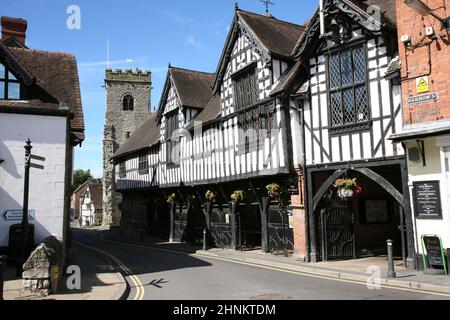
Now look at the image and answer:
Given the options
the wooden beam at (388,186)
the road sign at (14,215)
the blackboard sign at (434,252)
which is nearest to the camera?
the blackboard sign at (434,252)

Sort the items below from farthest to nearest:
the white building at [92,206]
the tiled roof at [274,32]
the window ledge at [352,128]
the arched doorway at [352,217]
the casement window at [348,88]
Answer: the white building at [92,206], the tiled roof at [274,32], the arched doorway at [352,217], the casement window at [348,88], the window ledge at [352,128]

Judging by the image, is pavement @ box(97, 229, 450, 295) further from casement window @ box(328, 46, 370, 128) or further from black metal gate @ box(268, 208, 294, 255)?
casement window @ box(328, 46, 370, 128)

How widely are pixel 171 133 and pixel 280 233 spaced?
10.8 meters

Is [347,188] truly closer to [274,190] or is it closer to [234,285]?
[274,190]

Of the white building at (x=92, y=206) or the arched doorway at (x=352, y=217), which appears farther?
the white building at (x=92, y=206)

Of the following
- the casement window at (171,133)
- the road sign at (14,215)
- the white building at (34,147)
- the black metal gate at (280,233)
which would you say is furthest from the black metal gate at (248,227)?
the road sign at (14,215)

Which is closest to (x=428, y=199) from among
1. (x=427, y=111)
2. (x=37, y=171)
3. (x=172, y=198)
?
(x=427, y=111)

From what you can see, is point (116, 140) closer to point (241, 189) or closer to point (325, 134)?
point (241, 189)

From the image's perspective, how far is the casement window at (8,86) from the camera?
1347cm

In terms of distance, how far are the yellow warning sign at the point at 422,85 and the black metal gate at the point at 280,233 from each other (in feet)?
22.5

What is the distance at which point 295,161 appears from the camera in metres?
15.2

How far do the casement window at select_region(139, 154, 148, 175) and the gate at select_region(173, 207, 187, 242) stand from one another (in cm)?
465

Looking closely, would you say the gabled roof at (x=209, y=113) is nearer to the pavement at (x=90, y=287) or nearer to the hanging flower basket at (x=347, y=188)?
the hanging flower basket at (x=347, y=188)

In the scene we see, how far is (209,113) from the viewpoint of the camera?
71.1 ft
